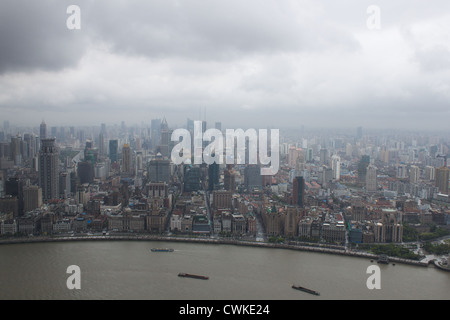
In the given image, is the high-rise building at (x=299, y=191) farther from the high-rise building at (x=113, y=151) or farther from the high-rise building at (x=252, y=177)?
the high-rise building at (x=113, y=151)

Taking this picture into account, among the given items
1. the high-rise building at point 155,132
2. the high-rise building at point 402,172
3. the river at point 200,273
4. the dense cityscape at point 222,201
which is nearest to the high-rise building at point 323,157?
the dense cityscape at point 222,201

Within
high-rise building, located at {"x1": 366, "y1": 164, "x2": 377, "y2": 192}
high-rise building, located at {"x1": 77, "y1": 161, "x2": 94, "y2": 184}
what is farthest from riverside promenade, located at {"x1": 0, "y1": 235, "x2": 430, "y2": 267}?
high-rise building, located at {"x1": 366, "y1": 164, "x2": 377, "y2": 192}

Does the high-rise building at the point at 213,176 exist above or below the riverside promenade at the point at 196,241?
above

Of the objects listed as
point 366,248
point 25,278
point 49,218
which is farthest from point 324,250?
point 49,218

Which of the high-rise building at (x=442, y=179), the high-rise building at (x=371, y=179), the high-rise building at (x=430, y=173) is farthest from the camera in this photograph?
the high-rise building at (x=430, y=173)

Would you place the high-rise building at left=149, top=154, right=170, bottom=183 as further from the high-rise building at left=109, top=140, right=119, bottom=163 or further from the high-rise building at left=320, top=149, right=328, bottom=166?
the high-rise building at left=320, top=149, right=328, bottom=166

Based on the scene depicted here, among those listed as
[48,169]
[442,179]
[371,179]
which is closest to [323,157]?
[371,179]
